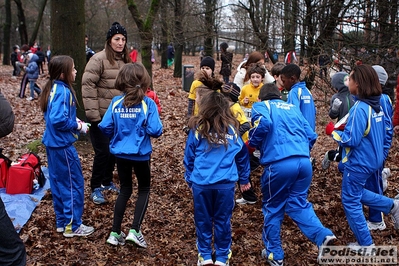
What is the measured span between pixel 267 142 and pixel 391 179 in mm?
3838

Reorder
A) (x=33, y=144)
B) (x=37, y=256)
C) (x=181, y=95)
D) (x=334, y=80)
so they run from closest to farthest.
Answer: (x=37, y=256)
(x=334, y=80)
(x=33, y=144)
(x=181, y=95)

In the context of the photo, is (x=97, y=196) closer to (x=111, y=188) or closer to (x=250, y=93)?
(x=111, y=188)

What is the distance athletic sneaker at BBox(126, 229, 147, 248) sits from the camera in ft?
14.6

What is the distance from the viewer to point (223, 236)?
13.1 feet

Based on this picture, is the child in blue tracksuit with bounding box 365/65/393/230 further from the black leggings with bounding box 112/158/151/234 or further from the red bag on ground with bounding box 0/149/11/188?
the red bag on ground with bounding box 0/149/11/188

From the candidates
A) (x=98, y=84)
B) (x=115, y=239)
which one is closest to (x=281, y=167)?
(x=115, y=239)

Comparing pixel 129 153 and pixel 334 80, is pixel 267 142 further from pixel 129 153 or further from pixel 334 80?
pixel 334 80

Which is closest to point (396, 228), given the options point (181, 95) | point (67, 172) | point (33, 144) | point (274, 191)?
point (274, 191)

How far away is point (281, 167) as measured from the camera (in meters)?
3.98

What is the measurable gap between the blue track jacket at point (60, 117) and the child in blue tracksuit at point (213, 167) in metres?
1.39

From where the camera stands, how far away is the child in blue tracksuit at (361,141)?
423 centimetres

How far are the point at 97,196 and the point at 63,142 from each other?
137 cm

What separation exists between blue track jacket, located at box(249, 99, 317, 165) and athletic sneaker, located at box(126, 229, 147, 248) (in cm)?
159

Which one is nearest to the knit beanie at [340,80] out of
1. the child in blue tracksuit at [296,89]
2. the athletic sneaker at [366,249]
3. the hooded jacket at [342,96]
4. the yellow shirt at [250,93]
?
the hooded jacket at [342,96]
